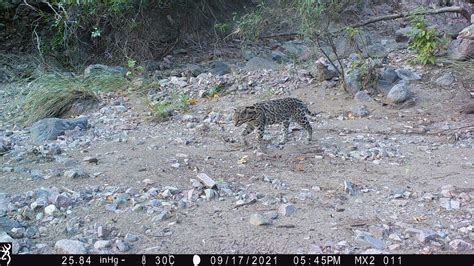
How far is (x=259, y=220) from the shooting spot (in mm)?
4840

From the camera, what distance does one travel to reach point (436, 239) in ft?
15.1

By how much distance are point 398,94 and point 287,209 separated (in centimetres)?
401

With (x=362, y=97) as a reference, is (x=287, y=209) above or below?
above

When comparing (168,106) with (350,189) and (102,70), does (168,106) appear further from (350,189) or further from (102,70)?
(350,189)

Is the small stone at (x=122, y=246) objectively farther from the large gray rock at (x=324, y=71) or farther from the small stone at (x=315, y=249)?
the large gray rock at (x=324, y=71)

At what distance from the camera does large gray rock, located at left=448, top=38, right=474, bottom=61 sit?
9656 mm

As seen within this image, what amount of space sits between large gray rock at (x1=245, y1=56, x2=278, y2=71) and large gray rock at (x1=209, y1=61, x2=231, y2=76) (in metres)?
0.38

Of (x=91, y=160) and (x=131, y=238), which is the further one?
(x=91, y=160)

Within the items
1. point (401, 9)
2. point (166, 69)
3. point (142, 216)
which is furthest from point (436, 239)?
point (401, 9)

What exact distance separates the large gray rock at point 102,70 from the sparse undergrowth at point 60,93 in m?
0.37

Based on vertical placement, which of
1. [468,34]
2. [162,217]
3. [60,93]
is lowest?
[60,93]

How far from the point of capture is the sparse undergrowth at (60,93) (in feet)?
29.6

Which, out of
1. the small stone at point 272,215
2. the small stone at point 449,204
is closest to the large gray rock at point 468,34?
the small stone at point 449,204

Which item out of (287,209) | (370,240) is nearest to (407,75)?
(287,209)
